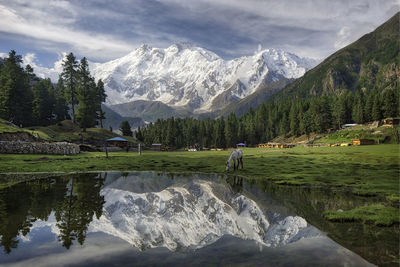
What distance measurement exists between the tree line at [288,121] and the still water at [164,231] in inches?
4998

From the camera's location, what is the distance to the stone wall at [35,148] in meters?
42.9

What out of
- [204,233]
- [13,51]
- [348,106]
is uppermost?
[13,51]

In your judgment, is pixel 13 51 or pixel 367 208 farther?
pixel 13 51

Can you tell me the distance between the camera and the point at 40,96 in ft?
350

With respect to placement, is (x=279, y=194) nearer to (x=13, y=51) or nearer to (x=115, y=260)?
(x=115, y=260)

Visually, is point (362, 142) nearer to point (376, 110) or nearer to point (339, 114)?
point (376, 110)

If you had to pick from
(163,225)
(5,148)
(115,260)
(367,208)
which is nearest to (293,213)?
(367,208)

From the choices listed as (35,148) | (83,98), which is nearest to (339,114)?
(83,98)

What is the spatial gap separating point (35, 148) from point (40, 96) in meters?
72.2

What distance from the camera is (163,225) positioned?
10836 millimetres

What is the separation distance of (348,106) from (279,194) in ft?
534

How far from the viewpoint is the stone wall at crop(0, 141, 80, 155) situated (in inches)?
1688

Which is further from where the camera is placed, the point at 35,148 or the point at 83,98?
the point at 83,98

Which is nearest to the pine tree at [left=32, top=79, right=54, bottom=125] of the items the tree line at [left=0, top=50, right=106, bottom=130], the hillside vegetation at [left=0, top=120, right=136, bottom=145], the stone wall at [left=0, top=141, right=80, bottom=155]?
the tree line at [left=0, top=50, right=106, bottom=130]
